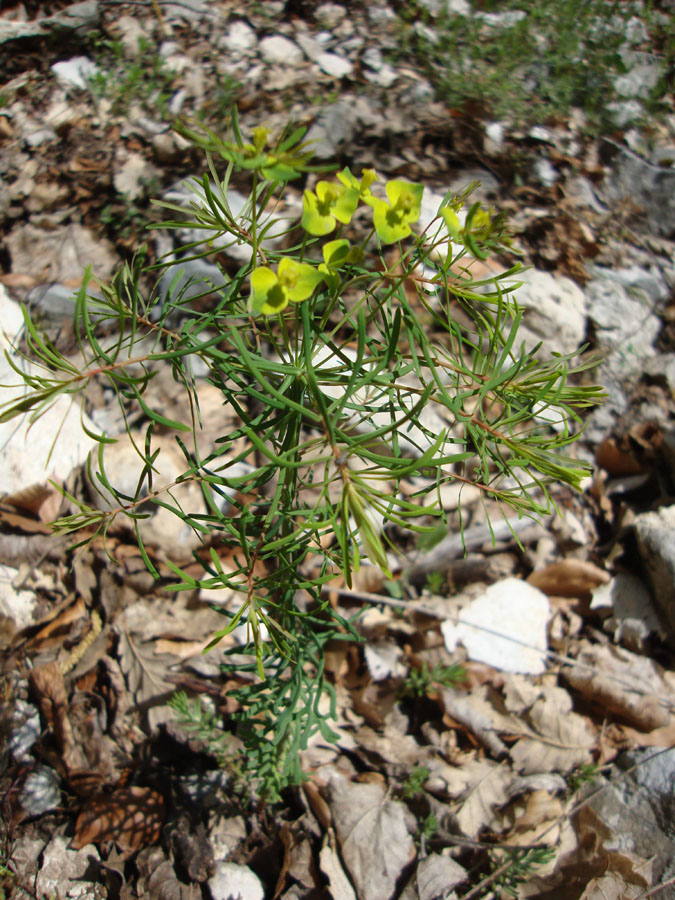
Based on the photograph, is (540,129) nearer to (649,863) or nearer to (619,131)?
(619,131)

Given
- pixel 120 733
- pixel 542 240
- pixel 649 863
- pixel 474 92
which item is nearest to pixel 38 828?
pixel 120 733

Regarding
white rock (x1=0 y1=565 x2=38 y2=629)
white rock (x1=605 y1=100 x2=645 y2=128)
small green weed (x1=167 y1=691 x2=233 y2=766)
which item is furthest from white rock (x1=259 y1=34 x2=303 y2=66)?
small green weed (x1=167 y1=691 x2=233 y2=766)

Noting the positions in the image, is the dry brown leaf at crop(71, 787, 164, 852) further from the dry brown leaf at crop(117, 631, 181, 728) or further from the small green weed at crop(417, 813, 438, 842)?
the small green weed at crop(417, 813, 438, 842)

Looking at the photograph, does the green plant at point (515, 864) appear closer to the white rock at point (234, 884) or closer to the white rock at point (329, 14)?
the white rock at point (234, 884)

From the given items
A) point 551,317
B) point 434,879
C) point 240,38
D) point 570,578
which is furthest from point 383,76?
point 434,879

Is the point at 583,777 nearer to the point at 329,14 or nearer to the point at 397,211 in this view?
the point at 397,211
